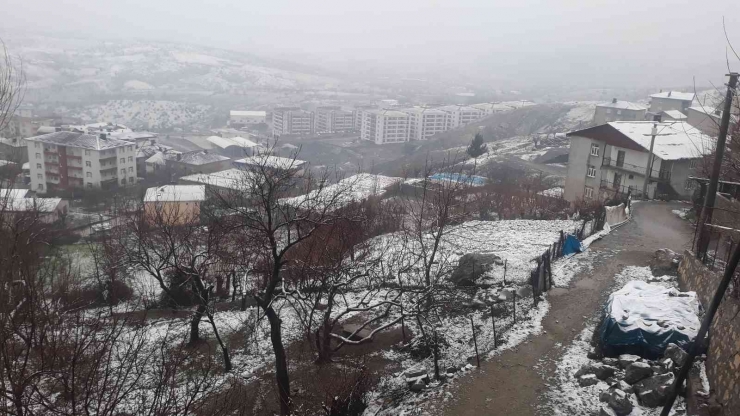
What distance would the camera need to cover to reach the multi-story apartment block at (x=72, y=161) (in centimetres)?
4250

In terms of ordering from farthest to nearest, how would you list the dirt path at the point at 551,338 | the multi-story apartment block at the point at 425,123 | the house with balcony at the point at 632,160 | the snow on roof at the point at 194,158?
the multi-story apartment block at the point at 425,123 < the snow on roof at the point at 194,158 < the house with balcony at the point at 632,160 < the dirt path at the point at 551,338

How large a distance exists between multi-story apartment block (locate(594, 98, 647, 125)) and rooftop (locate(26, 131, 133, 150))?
4523cm

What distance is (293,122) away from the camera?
271 feet

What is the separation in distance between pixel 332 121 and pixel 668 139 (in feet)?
213

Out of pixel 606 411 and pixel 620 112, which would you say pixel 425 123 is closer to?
pixel 620 112

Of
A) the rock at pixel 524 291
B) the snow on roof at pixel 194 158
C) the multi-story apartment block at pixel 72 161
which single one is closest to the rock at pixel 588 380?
the rock at pixel 524 291

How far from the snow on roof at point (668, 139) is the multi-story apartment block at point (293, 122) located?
201 ft

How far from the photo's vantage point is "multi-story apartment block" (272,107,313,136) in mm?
82438

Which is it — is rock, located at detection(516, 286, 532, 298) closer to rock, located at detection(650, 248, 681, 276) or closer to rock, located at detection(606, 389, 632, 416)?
rock, located at detection(650, 248, 681, 276)

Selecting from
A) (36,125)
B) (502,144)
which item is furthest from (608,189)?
(36,125)

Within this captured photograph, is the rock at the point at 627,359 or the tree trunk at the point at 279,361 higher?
the rock at the point at 627,359

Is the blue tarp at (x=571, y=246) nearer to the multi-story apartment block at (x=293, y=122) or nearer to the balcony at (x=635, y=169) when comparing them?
the balcony at (x=635, y=169)

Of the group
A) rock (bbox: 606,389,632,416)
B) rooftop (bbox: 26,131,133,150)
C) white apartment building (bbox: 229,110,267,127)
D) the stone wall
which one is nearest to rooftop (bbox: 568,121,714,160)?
the stone wall

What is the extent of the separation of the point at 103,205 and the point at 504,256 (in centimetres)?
3235
